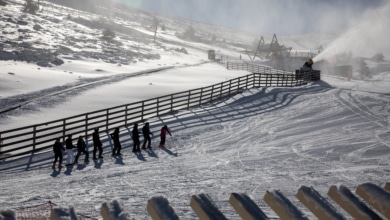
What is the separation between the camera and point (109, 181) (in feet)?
37.2

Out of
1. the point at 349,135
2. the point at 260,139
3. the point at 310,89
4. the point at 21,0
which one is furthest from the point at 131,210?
the point at 21,0

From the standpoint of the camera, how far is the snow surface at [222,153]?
1016 cm

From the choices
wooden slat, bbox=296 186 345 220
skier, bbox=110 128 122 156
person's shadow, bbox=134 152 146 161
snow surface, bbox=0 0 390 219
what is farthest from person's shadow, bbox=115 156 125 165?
wooden slat, bbox=296 186 345 220

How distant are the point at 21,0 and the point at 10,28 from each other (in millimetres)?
65847

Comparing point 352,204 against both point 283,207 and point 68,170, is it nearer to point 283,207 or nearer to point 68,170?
point 283,207

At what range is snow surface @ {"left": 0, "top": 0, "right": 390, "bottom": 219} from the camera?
10.2m

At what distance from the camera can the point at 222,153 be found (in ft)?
50.1

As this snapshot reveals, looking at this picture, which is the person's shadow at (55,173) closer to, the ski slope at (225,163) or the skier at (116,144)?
the ski slope at (225,163)

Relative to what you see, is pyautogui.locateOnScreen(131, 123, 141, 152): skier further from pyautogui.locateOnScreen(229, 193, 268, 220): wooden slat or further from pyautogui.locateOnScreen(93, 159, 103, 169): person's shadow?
pyautogui.locateOnScreen(229, 193, 268, 220): wooden slat

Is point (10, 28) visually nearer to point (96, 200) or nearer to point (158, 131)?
point (158, 131)

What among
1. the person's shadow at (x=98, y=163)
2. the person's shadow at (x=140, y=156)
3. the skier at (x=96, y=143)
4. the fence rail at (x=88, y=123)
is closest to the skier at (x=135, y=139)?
the person's shadow at (x=140, y=156)

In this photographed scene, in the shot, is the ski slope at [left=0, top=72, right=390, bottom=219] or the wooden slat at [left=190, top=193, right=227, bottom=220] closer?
the wooden slat at [left=190, top=193, right=227, bottom=220]

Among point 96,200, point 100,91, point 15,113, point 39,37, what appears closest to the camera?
point 96,200

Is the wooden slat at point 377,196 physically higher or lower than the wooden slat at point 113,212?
higher
